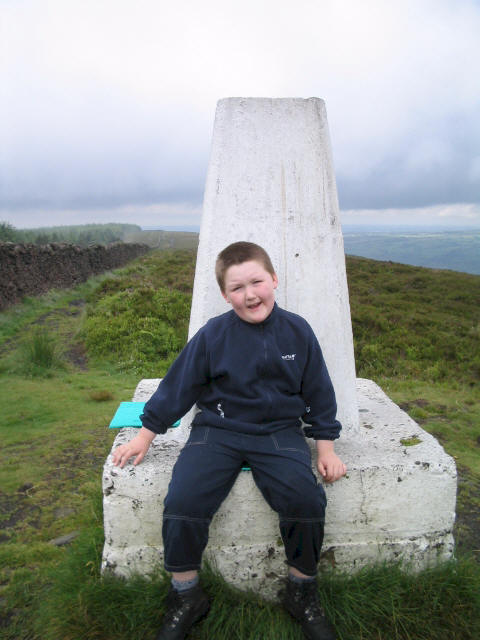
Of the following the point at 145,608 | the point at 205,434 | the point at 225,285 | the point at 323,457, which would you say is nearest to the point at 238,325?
the point at 225,285

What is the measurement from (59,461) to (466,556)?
2.70 meters

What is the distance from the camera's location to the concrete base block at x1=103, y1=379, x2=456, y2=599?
75.8 inches

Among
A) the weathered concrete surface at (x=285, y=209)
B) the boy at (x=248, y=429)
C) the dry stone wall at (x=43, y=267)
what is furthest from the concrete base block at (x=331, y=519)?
the dry stone wall at (x=43, y=267)

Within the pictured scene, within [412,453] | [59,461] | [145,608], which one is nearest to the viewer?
[145,608]

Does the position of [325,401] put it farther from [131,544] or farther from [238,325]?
[131,544]

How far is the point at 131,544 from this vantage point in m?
1.96

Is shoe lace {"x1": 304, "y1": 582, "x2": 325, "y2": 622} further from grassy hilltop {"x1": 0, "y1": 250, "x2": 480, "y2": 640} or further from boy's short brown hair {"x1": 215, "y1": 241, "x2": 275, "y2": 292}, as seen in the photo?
boy's short brown hair {"x1": 215, "y1": 241, "x2": 275, "y2": 292}

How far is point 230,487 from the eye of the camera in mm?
1851

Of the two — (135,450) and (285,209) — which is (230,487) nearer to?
(135,450)

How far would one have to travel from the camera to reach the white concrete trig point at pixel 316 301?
1992mm

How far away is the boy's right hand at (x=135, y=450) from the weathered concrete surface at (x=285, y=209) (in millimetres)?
365

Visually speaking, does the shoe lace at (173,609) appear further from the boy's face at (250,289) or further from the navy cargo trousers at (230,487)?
the boy's face at (250,289)

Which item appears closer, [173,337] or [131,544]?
[131,544]

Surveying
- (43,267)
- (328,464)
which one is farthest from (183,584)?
(43,267)
